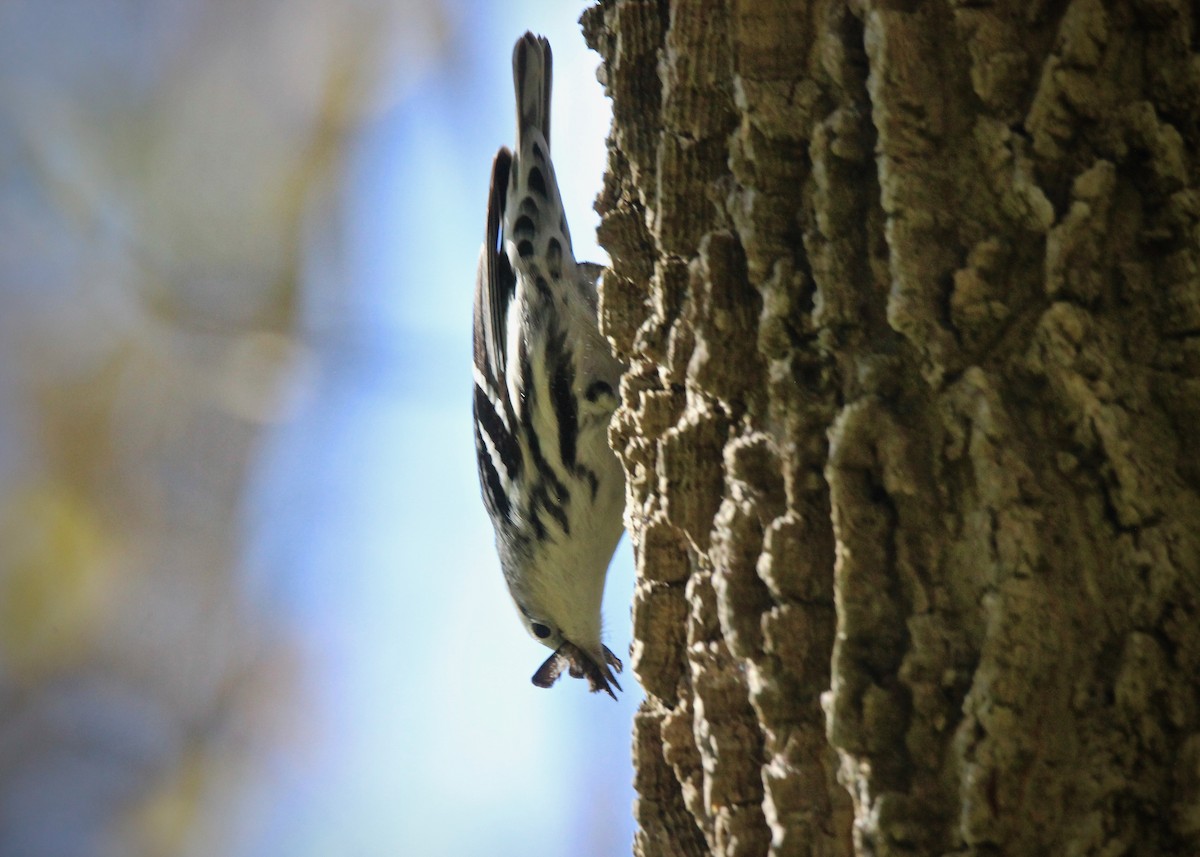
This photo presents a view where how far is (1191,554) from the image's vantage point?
0.83 metres

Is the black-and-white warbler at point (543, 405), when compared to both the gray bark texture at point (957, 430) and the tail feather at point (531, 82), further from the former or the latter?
the gray bark texture at point (957, 430)

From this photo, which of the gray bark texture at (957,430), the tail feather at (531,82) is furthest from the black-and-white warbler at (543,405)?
the gray bark texture at (957,430)

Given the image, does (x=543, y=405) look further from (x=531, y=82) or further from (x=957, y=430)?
Answer: (x=957, y=430)

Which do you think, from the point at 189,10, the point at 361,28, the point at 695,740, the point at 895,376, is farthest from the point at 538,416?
the point at 895,376

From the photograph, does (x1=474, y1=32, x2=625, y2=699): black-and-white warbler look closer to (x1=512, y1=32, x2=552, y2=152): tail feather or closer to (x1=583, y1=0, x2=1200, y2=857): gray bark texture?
(x1=512, y1=32, x2=552, y2=152): tail feather

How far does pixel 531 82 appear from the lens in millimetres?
2596

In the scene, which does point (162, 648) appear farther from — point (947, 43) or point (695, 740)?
point (947, 43)

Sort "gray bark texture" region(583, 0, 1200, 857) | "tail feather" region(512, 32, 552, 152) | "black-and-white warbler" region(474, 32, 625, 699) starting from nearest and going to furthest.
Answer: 1. "gray bark texture" region(583, 0, 1200, 857)
2. "black-and-white warbler" region(474, 32, 625, 699)
3. "tail feather" region(512, 32, 552, 152)

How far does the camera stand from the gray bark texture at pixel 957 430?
83 centimetres

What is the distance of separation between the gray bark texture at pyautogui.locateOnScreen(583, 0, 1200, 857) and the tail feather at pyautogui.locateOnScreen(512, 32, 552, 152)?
1.59 m

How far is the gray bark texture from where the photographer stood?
2.71 ft

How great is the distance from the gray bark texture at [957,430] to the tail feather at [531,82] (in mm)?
1586

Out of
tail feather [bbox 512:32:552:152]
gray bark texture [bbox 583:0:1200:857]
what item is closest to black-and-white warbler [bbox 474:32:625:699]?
tail feather [bbox 512:32:552:152]

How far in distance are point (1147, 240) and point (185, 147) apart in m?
2.16
